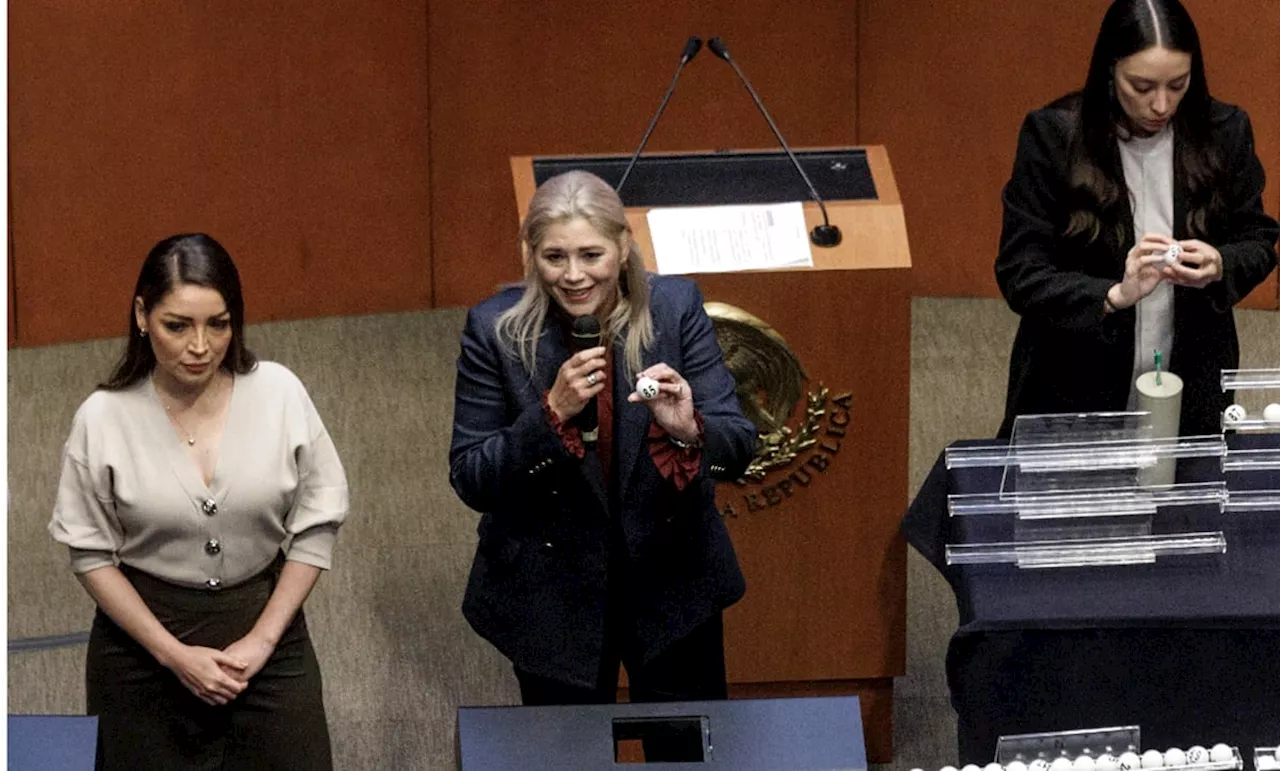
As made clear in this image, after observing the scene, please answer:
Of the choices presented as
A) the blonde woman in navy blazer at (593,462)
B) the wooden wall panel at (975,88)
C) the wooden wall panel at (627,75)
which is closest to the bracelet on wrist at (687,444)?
the blonde woman in navy blazer at (593,462)

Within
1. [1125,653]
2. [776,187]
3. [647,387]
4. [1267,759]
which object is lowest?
[1267,759]

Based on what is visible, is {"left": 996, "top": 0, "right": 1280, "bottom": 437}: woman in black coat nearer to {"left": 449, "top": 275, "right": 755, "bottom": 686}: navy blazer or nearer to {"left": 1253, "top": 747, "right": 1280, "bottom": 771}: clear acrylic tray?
{"left": 449, "top": 275, "right": 755, "bottom": 686}: navy blazer

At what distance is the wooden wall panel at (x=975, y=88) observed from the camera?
740 centimetres

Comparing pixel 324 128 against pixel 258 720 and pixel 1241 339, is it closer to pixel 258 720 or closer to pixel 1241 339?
pixel 1241 339

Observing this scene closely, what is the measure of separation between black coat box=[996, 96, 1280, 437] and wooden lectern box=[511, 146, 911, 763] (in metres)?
0.27

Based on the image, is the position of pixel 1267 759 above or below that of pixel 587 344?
below

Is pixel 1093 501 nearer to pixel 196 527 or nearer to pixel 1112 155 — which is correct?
pixel 1112 155

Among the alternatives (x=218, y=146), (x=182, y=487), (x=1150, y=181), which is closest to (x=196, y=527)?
(x=182, y=487)

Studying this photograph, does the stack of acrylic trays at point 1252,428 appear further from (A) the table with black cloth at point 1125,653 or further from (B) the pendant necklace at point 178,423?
(B) the pendant necklace at point 178,423

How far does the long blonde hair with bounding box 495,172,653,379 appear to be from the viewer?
3439 mm

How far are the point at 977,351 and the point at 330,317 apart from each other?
2318 millimetres

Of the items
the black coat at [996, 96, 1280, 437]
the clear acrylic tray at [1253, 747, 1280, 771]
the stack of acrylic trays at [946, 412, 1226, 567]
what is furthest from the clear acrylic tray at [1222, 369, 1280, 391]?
the clear acrylic tray at [1253, 747, 1280, 771]

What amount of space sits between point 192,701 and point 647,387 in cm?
103

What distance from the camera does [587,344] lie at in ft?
10.9
